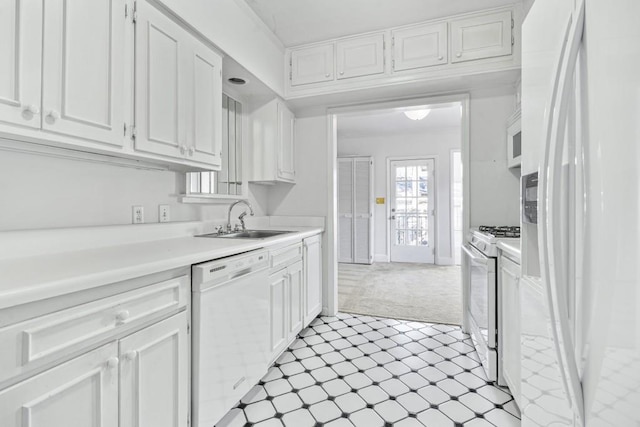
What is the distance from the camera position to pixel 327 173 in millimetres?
3129

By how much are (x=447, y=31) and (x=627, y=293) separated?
8.52 ft

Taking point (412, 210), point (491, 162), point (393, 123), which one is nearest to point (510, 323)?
point (491, 162)

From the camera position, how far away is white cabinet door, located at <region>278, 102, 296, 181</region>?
9.48 ft

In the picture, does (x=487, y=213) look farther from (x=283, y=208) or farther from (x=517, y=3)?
(x=283, y=208)

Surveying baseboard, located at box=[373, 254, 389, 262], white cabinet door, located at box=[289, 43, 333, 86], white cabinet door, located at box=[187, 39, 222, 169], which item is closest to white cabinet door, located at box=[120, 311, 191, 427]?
white cabinet door, located at box=[187, 39, 222, 169]

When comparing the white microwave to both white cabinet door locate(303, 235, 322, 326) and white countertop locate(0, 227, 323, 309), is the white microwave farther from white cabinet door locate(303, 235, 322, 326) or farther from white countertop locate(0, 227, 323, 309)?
white countertop locate(0, 227, 323, 309)

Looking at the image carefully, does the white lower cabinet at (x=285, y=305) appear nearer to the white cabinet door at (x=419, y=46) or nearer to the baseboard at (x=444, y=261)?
the white cabinet door at (x=419, y=46)

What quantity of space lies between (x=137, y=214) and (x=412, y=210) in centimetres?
492

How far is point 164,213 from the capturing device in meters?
1.94

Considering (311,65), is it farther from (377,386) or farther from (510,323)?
(377,386)

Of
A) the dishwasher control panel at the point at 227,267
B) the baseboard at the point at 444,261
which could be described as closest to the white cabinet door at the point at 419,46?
the dishwasher control panel at the point at 227,267

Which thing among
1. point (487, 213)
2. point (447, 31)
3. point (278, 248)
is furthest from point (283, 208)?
point (447, 31)

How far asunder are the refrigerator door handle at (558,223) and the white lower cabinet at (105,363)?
3.91ft

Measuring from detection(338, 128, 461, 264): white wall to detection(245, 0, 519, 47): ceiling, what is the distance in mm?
3389
